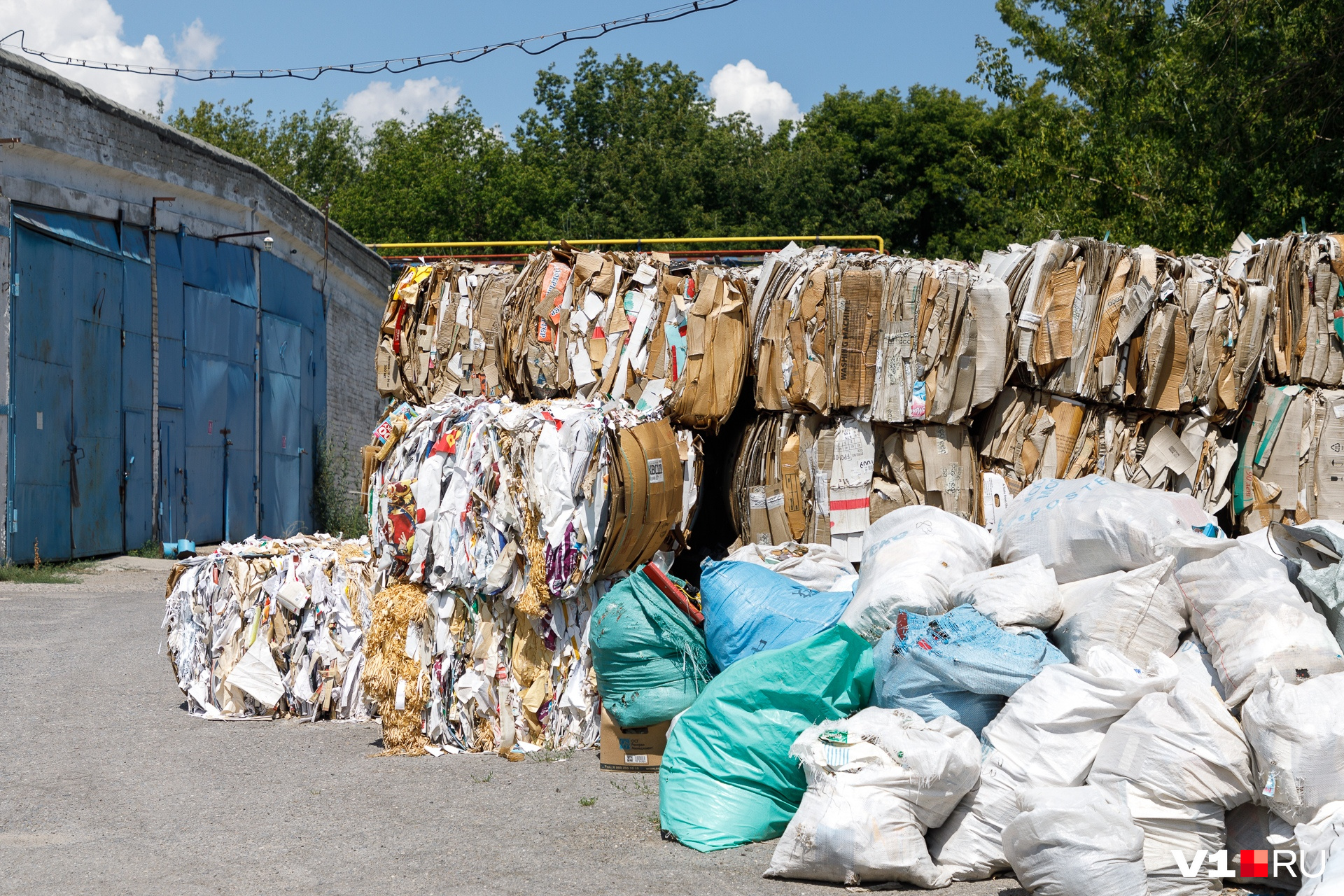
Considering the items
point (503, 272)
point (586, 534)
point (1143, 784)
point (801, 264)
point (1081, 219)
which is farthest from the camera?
point (1081, 219)

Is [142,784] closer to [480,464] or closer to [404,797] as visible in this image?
[404,797]

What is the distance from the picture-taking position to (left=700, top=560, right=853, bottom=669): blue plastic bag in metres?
4.53

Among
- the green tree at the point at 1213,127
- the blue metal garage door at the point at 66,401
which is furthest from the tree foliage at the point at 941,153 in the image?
the blue metal garage door at the point at 66,401

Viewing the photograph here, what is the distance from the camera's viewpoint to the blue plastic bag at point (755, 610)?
453cm

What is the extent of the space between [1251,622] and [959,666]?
93 cm

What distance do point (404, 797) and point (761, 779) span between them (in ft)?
4.57

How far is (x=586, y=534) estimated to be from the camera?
15.7 feet

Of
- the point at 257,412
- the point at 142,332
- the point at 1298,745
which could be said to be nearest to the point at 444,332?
the point at 1298,745

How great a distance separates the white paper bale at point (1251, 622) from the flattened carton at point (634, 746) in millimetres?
2042

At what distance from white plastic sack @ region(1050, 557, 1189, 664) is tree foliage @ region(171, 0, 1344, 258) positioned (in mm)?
7788

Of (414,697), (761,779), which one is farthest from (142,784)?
(761,779)

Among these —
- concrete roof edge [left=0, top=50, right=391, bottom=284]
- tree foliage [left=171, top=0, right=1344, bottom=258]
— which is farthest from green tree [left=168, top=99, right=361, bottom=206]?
concrete roof edge [left=0, top=50, right=391, bottom=284]

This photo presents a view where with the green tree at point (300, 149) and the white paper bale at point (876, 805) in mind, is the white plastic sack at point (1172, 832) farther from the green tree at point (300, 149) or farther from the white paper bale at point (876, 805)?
the green tree at point (300, 149)

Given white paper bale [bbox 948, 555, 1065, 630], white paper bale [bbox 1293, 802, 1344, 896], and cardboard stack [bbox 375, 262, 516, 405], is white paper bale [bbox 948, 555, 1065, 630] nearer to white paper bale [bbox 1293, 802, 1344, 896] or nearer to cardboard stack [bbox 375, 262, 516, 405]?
white paper bale [bbox 1293, 802, 1344, 896]
